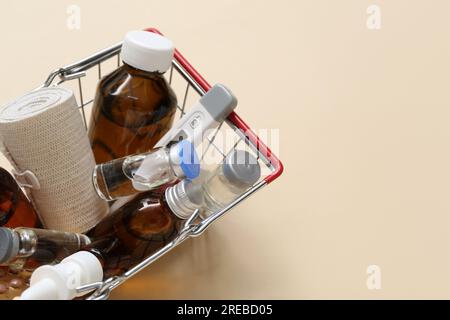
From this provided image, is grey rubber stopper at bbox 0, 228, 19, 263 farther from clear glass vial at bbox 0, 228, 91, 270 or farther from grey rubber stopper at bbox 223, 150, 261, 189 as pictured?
grey rubber stopper at bbox 223, 150, 261, 189

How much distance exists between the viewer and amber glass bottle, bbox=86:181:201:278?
14.3 inches

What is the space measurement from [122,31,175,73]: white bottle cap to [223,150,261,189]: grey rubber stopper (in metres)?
0.07

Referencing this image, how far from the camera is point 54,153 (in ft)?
1.20

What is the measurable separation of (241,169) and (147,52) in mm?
90

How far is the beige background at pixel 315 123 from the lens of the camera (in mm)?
470

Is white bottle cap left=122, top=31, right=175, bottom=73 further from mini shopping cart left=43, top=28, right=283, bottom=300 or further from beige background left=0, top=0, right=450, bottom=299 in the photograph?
→ beige background left=0, top=0, right=450, bottom=299

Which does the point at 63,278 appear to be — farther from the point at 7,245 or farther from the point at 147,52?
the point at 147,52

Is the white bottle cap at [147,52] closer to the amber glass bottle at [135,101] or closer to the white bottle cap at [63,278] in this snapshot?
the amber glass bottle at [135,101]

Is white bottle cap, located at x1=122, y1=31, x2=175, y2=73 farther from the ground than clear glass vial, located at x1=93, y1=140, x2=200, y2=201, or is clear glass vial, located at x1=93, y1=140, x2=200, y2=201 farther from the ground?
white bottle cap, located at x1=122, y1=31, x2=175, y2=73

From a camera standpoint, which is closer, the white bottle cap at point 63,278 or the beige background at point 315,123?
the white bottle cap at point 63,278

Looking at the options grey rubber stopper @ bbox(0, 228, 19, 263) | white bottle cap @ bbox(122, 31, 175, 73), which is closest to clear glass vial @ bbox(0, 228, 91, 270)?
grey rubber stopper @ bbox(0, 228, 19, 263)

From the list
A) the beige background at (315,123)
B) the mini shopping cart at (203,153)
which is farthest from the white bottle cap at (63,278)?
the beige background at (315,123)

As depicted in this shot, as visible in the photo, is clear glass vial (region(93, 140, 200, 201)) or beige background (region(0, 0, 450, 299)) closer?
clear glass vial (region(93, 140, 200, 201))

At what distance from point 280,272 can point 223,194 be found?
5.0 inches
